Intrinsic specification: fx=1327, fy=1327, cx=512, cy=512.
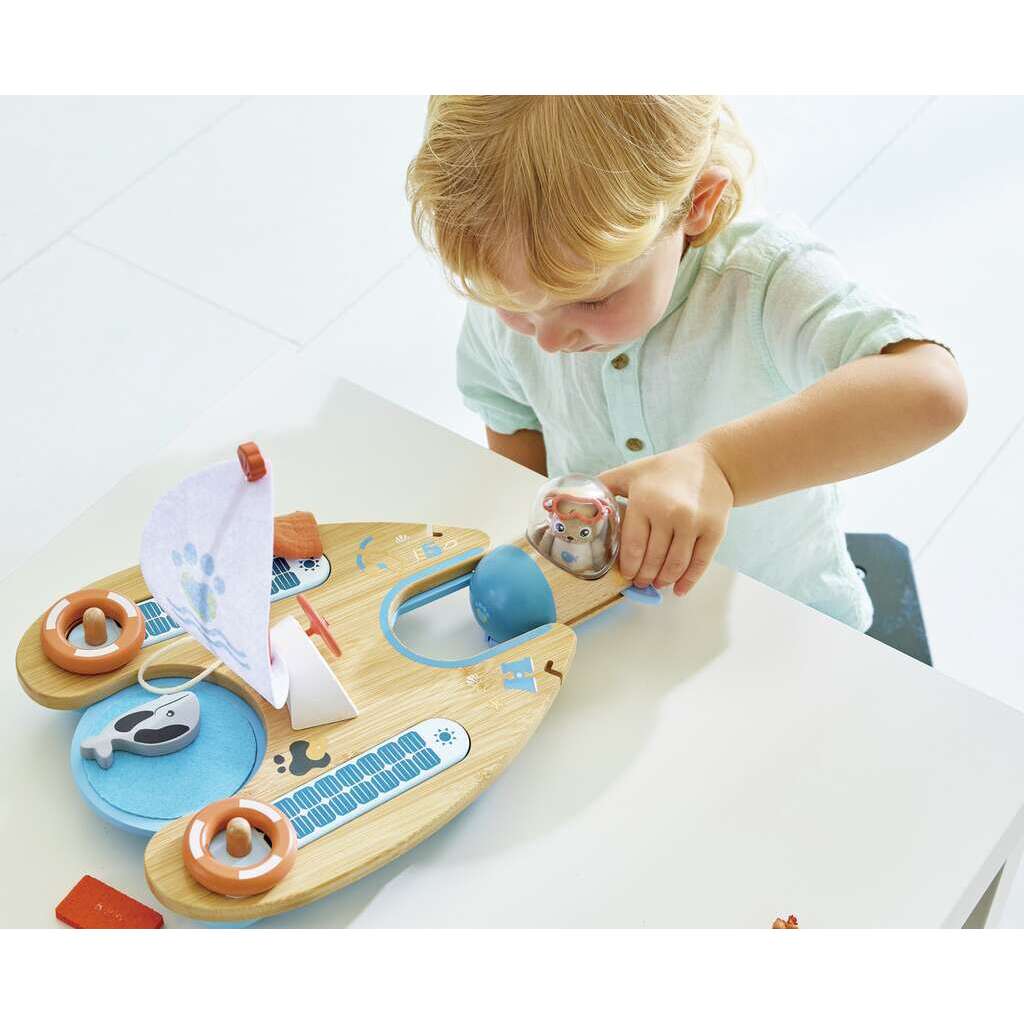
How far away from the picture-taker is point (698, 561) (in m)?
0.73

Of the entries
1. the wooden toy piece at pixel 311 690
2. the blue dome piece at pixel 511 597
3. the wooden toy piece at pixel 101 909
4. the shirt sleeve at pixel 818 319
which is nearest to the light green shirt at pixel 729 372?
the shirt sleeve at pixel 818 319

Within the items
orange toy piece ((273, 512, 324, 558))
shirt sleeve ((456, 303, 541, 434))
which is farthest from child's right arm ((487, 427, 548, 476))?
orange toy piece ((273, 512, 324, 558))

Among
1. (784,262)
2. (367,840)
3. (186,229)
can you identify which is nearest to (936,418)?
(784,262)

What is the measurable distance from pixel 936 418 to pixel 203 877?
0.46 m

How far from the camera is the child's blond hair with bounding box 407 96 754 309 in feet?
2.22

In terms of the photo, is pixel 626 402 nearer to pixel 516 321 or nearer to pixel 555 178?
pixel 516 321

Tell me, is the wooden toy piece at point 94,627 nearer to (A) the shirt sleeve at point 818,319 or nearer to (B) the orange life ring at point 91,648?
(B) the orange life ring at point 91,648

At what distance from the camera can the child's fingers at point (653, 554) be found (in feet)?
2.35

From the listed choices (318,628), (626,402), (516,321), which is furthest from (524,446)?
(318,628)

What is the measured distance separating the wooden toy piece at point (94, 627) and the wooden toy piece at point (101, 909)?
122 mm

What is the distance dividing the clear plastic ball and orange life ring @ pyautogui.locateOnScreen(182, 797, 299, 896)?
0.21 metres

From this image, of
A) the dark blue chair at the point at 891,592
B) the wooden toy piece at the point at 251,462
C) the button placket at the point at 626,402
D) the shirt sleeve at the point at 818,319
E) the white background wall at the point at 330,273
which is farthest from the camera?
the white background wall at the point at 330,273

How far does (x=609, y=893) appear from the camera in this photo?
624 mm

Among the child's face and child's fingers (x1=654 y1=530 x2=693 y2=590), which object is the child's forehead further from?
child's fingers (x1=654 y1=530 x2=693 y2=590)
